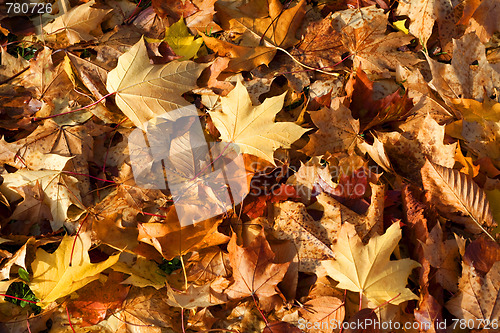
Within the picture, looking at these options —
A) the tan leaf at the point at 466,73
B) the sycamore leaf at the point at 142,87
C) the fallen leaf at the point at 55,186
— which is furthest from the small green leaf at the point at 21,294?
the tan leaf at the point at 466,73

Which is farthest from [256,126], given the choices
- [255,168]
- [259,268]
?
[259,268]

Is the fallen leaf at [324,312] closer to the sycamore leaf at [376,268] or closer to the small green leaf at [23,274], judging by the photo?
the sycamore leaf at [376,268]

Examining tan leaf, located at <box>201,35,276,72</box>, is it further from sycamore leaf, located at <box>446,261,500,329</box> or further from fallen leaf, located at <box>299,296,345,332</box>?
sycamore leaf, located at <box>446,261,500,329</box>

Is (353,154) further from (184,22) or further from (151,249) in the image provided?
(184,22)

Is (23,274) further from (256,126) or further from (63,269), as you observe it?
(256,126)

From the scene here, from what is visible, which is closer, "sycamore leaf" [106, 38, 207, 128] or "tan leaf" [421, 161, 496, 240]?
"tan leaf" [421, 161, 496, 240]

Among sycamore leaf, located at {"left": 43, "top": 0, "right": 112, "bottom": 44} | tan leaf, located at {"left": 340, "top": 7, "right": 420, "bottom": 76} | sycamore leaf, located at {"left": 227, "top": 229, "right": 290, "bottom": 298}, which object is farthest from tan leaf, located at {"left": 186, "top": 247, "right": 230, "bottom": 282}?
sycamore leaf, located at {"left": 43, "top": 0, "right": 112, "bottom": 44}

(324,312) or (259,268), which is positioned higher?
(259,268)
